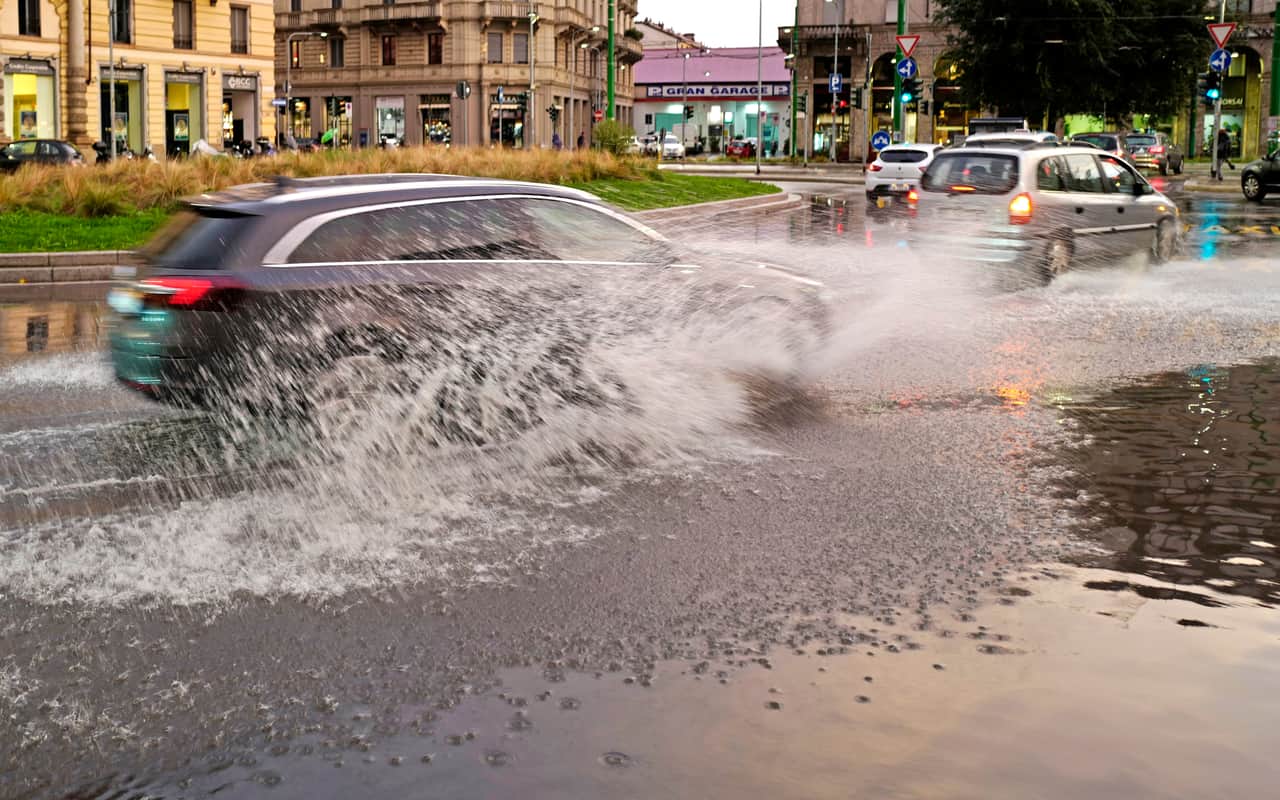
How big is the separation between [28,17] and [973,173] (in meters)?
42.0

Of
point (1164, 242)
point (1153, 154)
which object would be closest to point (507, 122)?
point (1153, 154)

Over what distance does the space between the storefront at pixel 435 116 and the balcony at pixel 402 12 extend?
14.4ft

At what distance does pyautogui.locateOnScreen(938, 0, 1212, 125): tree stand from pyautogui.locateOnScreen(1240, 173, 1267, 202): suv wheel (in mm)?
16070

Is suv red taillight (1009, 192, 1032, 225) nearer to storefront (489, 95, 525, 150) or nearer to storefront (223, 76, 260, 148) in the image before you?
storefront (223, 76, 260, 148)

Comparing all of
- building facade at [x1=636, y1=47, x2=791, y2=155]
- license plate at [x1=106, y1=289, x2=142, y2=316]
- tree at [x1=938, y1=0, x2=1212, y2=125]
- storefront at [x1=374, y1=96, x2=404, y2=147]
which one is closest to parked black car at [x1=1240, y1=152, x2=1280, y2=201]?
tree at [x1=938, y1=0, x2=1212, y2=125]

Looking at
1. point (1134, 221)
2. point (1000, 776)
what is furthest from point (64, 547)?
point (1134, 221)

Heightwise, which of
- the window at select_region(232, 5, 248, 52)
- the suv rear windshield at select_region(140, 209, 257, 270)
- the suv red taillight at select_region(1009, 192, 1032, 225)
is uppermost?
the window at select_region(232, 5, 248, 52)

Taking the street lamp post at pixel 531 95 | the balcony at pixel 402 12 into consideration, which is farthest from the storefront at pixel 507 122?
the balcony at pixel 402 12

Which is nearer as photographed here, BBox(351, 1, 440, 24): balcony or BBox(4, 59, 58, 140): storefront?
BBox(4, 59, 58, 140): storefront

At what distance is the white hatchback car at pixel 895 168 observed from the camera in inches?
1446

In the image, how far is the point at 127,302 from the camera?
732cm

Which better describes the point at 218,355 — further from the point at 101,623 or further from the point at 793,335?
the point at 793,335

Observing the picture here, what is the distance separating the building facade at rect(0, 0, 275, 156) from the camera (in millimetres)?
48344

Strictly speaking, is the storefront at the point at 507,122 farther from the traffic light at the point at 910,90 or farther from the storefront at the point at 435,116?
the traffic light at the point at 910,90
